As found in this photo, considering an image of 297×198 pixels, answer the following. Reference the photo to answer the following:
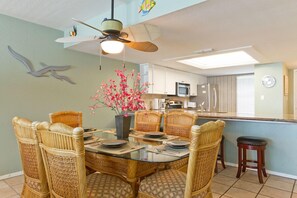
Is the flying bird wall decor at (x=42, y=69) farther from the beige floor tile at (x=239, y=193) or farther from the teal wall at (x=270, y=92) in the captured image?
the teal wall at (x=270, y=92)

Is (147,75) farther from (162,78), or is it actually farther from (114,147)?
(114,147)

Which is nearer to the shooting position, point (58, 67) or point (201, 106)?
point (58, 67)

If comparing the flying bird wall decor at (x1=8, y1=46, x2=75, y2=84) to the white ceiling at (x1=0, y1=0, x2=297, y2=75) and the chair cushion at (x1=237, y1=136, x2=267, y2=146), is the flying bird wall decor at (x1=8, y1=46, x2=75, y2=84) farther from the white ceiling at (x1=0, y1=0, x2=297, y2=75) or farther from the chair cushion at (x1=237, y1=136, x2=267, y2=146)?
the chair cushion at (x1=237, y1=136, x2=267, y2=146)

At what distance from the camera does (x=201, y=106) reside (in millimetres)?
6219

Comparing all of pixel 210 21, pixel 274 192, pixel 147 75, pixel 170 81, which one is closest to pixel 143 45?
pixel 210 21

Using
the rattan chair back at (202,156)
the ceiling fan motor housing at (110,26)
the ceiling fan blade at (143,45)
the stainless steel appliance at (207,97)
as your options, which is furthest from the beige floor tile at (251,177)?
the stainless steel appliance at (207,97)

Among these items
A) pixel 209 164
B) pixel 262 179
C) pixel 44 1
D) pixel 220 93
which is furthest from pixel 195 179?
pixel 220 93

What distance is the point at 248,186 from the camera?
104 inches

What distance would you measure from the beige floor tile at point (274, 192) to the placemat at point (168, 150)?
1.50 m

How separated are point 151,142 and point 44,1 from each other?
2249 millimetres

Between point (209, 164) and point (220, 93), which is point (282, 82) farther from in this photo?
point (209, 164)

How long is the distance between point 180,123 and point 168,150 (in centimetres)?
101

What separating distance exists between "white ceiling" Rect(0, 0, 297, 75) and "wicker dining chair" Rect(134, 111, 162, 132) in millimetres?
1170

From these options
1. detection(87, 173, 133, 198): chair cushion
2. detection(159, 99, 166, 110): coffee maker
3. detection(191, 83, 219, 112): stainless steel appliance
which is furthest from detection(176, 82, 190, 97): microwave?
detection(87, 173, 133, 198): chair cushion
